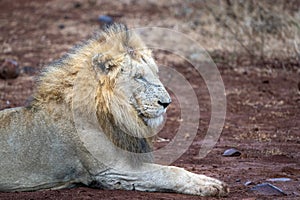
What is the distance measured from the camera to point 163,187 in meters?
4.80

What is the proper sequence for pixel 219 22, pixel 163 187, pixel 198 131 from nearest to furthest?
1. pixel 163 187
2. pixel 198 131
3. pixel 219 22

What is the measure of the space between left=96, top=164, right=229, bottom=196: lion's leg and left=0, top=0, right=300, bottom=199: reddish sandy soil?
7 centimetres

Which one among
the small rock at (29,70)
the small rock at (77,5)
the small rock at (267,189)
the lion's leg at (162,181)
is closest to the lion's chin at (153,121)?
the lion's leg at (162,181)

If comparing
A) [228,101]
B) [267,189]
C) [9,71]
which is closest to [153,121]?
[267,189]

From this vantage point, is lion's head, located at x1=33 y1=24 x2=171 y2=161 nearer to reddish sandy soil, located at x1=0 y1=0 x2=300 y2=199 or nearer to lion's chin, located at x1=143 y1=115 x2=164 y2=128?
lion's chin, located at x1=143 y1=115 x2=164 y2=128

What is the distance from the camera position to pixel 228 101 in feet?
27.3

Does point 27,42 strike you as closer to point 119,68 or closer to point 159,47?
point 159,47

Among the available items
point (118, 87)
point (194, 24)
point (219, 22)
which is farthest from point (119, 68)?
point (194, 24)

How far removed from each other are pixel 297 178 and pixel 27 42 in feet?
27.1

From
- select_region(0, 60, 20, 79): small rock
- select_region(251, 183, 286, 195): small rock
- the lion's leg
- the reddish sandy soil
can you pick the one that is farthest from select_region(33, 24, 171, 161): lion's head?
select_region(0, 60, 20, 79): small rock

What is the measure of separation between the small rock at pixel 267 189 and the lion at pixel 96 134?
0.96ft

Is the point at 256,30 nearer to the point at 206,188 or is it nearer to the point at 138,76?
the point at 138,76

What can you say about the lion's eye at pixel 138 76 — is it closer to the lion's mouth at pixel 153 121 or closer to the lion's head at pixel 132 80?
the lion's head at pixel 132 80

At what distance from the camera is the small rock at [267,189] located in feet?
15.5
